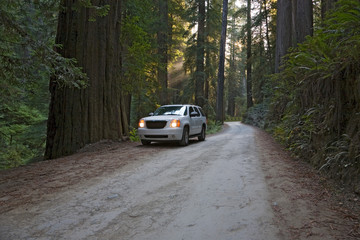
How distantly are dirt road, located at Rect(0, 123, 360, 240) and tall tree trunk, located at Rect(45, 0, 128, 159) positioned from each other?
7.85 feet

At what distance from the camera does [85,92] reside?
9133 millimetres

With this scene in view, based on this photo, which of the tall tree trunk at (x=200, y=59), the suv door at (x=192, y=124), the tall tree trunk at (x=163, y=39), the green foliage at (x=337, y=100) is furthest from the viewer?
the tall tree trunk at (x=200, y=59)

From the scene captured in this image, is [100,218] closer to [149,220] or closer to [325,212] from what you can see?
[149,220]

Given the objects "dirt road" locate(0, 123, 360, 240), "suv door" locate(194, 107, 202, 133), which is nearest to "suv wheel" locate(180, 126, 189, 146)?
"suv door" locate(194, 107, 202, 133)

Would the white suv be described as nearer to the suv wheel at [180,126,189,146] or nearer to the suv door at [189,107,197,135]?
the suv wheel at [180,126,189,146]

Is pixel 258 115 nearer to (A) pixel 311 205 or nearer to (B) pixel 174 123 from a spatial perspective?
→ (B) pixel 174 123

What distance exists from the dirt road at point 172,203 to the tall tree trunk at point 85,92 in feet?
7.85

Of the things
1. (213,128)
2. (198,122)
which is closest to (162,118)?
(198,122)

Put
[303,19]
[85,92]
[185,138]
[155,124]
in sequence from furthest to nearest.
→ [303,19] < [185,138] < [155,124] < [85,92]

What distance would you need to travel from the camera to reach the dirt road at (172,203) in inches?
120

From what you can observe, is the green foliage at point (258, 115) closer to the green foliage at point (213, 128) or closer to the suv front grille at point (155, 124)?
the green foliage at point (213, 128)

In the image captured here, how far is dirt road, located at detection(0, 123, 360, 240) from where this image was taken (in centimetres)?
304

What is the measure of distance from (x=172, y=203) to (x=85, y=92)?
6.53 m

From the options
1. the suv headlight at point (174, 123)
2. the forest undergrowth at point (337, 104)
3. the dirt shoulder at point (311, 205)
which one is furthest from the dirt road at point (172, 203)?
the suv headlight at point (174, 123)
